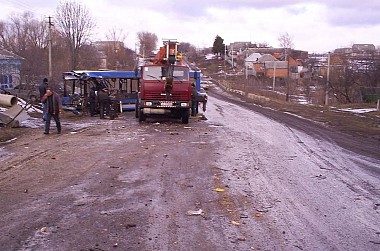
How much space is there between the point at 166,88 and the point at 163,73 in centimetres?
78

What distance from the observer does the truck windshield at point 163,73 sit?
20.2m

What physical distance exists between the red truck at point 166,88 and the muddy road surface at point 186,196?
20.1 feet

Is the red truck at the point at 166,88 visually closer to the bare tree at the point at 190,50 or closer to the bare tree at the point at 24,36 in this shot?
the bare tree at the point at 24,36

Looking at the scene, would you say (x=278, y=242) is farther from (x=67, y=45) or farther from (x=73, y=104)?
(x=67, y=45)

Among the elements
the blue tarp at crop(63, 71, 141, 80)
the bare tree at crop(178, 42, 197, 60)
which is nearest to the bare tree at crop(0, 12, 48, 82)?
the blue tarp at crop(63, 71, 141, 80)

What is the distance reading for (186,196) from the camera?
751 cm

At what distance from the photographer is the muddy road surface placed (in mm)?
5609

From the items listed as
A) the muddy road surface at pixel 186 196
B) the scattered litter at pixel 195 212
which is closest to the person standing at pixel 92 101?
the muddy road surface at pixel 186 196

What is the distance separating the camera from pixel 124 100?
1120 inches

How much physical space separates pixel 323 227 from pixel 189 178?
332 cm

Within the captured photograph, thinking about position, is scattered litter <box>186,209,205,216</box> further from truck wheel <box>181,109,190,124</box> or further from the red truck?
truck wheel <box>181,109,190,124</box>

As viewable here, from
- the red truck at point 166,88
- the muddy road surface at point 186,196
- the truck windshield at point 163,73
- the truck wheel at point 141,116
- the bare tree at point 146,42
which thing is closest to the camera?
the muddy road surface at point 186,196

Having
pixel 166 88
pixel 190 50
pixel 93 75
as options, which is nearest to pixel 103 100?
pixel 93 75

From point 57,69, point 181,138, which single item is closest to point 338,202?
point 181,138
